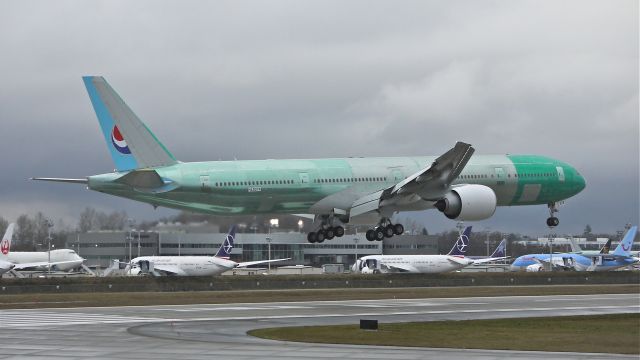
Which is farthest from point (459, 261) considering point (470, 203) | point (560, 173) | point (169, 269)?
point (470, 203)

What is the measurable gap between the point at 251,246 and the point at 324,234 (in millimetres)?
100956

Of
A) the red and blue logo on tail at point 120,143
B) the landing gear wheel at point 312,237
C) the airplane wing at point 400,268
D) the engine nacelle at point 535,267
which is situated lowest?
the engine nacelle at point 535,267

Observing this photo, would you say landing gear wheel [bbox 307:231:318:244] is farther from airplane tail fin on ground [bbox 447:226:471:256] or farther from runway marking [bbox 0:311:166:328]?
airplane tail fin on ground [bbox 447:226:471:256]

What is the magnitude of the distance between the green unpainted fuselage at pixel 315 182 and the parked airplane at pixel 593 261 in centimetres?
6620

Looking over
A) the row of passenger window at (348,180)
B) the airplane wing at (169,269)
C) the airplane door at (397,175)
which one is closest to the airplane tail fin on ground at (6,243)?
the airplane wing at (169,269)

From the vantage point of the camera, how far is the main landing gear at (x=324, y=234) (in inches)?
2793

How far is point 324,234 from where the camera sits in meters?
71.3

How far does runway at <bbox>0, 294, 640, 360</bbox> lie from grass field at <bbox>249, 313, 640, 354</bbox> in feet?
7.23

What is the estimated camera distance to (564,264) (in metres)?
144

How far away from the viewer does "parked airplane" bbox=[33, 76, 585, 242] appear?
63.0 m

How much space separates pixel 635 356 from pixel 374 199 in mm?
35290

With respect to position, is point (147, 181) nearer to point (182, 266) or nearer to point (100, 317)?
point (100, 317)

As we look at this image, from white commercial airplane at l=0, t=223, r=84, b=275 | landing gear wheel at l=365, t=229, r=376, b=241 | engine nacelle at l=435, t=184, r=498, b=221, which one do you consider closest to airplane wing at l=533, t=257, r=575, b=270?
white commercial airplane at l=0, t=223, r=84, b=275

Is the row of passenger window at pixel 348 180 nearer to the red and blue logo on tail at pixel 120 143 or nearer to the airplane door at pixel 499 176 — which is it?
the airplane door at pixel 499 176
